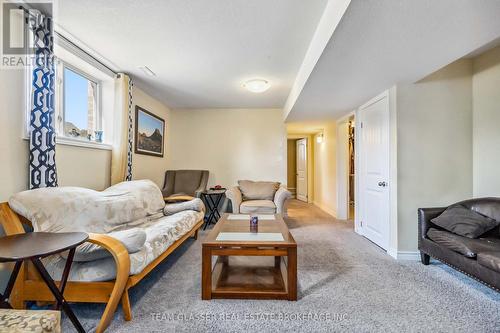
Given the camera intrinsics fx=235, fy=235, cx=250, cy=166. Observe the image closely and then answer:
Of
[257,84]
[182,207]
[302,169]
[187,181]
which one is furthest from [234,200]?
[302,169]

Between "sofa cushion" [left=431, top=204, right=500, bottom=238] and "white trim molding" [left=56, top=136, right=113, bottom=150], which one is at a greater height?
"white trim molding" [left=56, top=136, right=113, bottom=150]

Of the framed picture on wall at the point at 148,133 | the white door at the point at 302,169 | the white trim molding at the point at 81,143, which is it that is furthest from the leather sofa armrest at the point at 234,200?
the white door at the point at 302,169

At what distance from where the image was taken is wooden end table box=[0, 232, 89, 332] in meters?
1.18

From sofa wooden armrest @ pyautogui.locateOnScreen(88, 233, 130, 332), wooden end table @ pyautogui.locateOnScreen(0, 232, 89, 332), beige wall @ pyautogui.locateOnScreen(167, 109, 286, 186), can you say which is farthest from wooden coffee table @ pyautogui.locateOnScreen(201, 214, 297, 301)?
beige wall @ pyautogui.locateOnScreen(167, 109, 286, 186)

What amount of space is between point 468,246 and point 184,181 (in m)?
4.08

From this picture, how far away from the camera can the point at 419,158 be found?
280 cm

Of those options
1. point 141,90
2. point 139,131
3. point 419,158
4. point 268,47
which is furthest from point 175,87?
point 419,158

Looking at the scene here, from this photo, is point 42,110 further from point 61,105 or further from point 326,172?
point 326,172

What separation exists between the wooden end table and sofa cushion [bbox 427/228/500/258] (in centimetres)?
290

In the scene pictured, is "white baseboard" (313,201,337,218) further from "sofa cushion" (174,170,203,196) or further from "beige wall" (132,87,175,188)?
"beige wall" (132,87,175,188)

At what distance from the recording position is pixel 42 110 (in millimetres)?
2014

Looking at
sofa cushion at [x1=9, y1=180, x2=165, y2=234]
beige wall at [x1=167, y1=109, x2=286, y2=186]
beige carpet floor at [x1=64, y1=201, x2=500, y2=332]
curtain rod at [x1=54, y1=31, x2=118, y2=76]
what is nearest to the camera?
beige carpet floor at [x1=64, y1=201, x2=500, y2=332]

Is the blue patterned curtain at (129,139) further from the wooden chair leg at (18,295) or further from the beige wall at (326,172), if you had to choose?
the beige wall at (326,172)

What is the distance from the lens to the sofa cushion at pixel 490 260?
172cm
